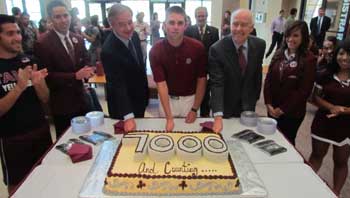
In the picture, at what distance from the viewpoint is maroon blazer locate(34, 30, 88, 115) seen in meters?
2.01

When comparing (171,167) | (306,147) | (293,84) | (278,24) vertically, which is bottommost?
(306,147)

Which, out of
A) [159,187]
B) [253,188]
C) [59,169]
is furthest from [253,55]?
[59,169]

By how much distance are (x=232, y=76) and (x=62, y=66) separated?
1.27m

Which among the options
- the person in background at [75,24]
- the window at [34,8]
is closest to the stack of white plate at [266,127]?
the person in background at [75,24]

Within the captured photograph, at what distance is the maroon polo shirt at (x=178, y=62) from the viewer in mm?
1940

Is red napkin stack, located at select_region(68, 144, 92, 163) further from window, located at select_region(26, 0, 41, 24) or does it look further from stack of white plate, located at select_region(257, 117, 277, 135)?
window, located at select_region(26, 0, 41, 24)

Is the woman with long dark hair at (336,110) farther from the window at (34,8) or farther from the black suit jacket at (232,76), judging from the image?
the window at (34,8)

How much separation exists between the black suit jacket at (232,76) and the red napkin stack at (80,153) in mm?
863

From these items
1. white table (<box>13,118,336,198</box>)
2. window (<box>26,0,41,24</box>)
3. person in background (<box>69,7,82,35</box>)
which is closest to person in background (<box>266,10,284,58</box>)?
person in background (<box>69,7,82,35</box>)

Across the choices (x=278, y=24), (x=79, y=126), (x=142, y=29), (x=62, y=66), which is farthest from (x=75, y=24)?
(x=278, y=24)

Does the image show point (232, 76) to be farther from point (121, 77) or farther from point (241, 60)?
point (121, 77)

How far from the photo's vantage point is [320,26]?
6.16 meters

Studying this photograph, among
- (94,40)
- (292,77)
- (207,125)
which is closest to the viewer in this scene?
(207,125)

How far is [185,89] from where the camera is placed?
6.72 ft
